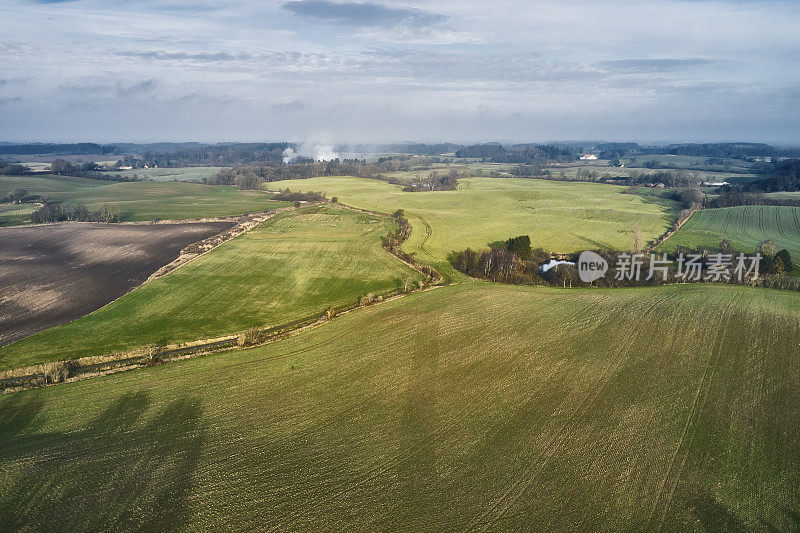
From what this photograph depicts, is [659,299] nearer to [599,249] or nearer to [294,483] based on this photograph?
[599,249]

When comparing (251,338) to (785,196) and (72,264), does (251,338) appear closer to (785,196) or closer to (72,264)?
(72,264)

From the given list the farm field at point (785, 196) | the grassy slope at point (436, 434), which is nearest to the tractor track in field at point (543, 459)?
the grassy slope at point (436, 434)

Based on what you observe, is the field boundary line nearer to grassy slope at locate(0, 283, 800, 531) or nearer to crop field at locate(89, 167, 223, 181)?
grassy slope at locate(0, 283, 800, 531)

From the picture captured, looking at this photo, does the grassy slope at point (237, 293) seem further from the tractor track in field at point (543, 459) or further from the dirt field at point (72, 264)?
the tractor track in field at point (543, 459)

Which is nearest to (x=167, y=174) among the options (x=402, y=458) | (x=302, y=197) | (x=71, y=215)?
(x=71, y=215)

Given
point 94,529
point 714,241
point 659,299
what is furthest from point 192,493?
point 714,241
